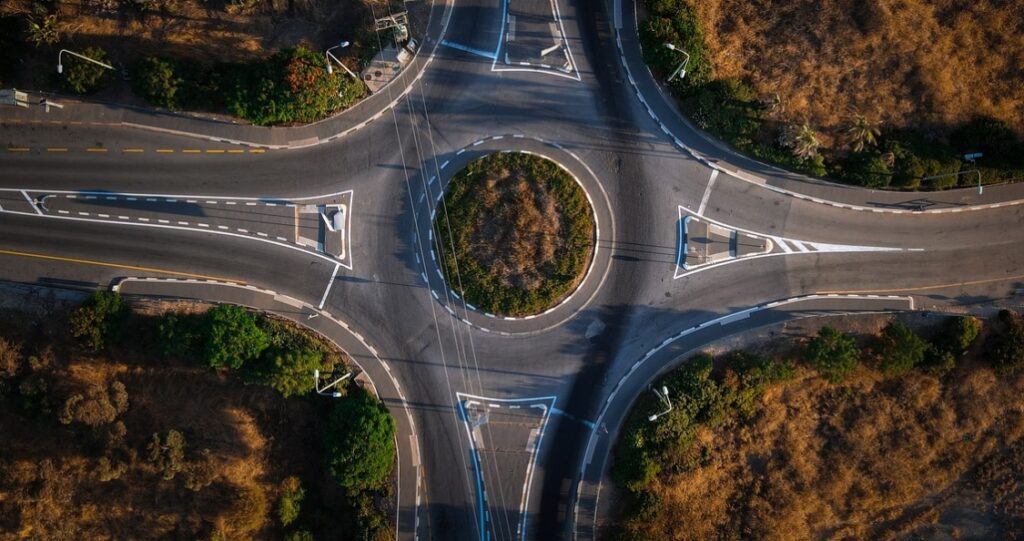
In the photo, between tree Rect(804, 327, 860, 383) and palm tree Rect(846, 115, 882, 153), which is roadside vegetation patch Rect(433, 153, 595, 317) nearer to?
tree Rect(804, 327, 860, 383)

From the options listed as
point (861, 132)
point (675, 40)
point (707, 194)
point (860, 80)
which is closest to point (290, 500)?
point (707, 194)

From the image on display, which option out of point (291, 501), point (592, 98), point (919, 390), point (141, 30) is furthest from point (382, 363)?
point (919, 390)

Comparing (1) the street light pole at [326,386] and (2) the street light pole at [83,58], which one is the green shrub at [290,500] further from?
(2) the street light pole at [83,58]

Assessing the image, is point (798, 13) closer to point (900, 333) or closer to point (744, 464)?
point (900, 333)

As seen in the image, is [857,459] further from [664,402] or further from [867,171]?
[867,171]

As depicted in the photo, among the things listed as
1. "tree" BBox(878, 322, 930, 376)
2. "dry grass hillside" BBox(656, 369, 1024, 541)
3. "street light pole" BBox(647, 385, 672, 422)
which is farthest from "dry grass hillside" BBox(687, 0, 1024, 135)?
"street light pole" BBox(647, 385, 672, 422)

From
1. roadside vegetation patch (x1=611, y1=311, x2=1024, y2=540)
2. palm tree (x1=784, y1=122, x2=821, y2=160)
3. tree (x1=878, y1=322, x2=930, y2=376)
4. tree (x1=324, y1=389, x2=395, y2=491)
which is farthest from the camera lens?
roadside vegetation patch (x1=611, y1=311, x2=1024, y2=540)
